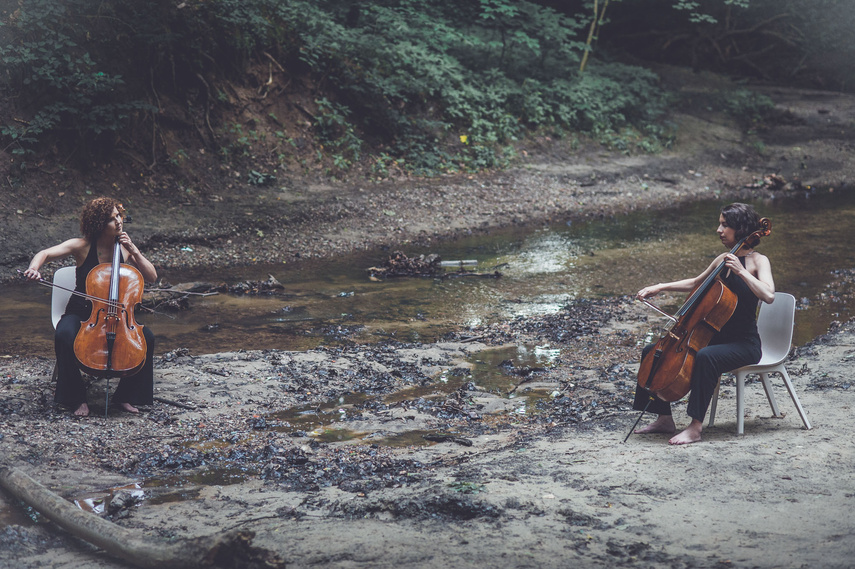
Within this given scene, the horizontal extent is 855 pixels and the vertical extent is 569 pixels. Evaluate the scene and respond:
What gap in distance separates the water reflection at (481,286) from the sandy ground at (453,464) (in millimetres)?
596

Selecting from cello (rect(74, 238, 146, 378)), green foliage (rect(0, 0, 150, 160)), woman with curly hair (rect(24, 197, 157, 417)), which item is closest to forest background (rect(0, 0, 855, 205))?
green foliage (rect(0, 0, 150, 160))

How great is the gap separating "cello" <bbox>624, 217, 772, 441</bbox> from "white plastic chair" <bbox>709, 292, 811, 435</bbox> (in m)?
0.32

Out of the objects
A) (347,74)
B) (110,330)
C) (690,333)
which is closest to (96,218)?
(110,330)

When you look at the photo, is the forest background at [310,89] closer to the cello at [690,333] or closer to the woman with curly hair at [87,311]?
the woman with curly hair at [87,311]

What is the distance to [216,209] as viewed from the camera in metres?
10.8

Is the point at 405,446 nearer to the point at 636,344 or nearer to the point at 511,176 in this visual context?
the point at 636,344

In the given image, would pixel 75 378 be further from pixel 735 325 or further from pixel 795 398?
pixel 795 398

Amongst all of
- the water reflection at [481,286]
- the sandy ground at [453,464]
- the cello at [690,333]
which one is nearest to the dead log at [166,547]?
the sandy ground at [453,464]

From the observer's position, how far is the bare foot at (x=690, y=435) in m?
4.21

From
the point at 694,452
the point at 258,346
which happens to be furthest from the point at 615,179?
the point at 694,452

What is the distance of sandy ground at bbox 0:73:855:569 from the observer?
2.99 metres

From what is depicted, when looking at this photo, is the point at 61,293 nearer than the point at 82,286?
No

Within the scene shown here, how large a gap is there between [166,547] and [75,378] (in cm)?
237

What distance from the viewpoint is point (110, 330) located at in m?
4.53
